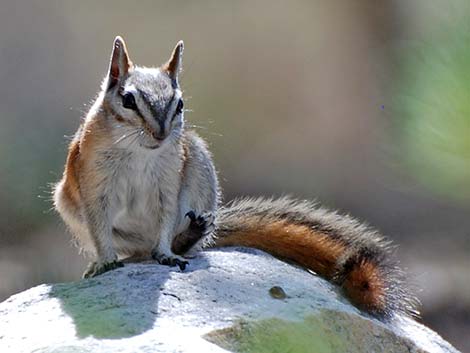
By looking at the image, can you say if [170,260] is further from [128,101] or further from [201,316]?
[201,316]

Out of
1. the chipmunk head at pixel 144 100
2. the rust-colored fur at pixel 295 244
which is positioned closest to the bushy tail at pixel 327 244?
the rust-colored fur at pixel 295 244

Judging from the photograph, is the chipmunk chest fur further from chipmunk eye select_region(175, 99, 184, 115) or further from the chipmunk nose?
the chipmunk nose

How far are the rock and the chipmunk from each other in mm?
140

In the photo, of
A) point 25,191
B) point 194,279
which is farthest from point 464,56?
point 25,191

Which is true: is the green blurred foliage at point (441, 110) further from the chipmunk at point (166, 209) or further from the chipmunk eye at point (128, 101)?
the chipmunk eye at point (128, 101)

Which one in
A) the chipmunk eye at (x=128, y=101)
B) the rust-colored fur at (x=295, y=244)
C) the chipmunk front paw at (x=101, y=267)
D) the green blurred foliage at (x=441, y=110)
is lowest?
the chipmunk front paw at (x=101, y=267)

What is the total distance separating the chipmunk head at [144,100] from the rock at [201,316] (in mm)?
447

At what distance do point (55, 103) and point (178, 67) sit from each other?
4175mm

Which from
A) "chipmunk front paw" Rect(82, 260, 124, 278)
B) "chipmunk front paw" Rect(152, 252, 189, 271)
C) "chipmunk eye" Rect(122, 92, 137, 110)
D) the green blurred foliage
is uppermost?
the green blurred foliage

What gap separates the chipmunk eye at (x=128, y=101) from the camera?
3777 millimetres

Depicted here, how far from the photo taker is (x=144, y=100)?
3729 millimetres

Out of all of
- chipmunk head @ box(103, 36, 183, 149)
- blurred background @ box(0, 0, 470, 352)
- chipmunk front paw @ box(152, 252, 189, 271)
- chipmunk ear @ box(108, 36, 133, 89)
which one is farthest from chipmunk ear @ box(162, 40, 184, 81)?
blurred background @ box(0, 0, 470, 352)

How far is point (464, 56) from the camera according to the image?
262cm

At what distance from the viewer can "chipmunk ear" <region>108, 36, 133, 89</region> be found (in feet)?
13.1
